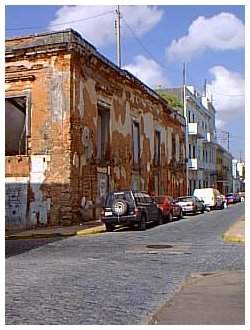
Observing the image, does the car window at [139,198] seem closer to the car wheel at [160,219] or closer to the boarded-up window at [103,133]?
the car wheel at [160,219]

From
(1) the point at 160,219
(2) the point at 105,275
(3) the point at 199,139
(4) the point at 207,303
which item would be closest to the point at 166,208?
(1) the point at 160,219

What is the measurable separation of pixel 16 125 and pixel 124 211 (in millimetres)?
7479

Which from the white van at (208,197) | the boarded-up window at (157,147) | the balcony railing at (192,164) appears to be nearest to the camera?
the boarded-up window at (157,147)

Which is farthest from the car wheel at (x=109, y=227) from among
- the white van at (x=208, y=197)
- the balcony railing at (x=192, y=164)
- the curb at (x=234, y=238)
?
the balcony railing at (x=192, y=164)

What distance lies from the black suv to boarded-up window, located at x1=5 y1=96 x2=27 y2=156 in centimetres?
547

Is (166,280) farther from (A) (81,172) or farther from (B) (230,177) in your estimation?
(B) (230,177)

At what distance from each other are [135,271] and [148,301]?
2.89 m

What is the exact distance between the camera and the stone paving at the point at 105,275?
718 centimetres

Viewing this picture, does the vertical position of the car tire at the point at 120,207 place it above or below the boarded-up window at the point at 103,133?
below

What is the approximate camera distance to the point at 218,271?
34.7ft

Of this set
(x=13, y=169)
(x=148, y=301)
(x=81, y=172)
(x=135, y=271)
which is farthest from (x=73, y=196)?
(x=148, y=301)

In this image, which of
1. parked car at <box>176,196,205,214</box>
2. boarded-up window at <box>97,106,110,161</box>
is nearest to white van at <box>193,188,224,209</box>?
parked car at <box>176,196,205,214</box>

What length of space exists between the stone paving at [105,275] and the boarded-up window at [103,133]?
10145mm

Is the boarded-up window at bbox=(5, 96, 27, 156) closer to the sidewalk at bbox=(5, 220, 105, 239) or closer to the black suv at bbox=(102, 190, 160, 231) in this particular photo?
the sidewalk at bbox=(5, 220, 105, 239)
